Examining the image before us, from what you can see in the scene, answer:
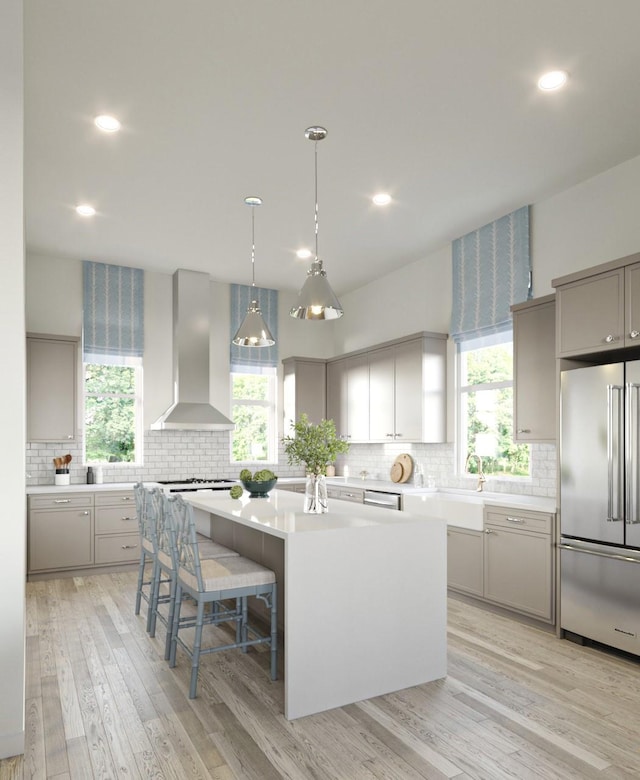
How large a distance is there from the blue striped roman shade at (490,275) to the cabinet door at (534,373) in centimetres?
46

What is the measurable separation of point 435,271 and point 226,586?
4170 millimetres

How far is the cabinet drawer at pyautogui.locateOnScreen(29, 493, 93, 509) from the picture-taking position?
5.62m

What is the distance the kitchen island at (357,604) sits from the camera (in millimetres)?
2865

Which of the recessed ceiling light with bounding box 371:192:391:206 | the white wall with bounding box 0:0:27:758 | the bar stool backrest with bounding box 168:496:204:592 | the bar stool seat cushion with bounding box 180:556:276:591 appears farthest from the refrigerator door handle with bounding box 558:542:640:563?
the white wall with bounding box 0:0:27:758

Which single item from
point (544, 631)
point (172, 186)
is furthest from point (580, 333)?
point (172, 186)

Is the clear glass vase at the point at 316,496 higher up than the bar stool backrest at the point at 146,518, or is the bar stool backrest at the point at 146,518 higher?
the clear glass vase at the point at 316,496

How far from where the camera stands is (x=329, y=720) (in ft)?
9.25

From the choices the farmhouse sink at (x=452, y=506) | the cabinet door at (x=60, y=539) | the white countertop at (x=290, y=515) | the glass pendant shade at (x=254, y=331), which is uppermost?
the glass pendant shade at (x=254, y=331)

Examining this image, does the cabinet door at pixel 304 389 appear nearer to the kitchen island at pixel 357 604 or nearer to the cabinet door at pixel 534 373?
the cabinet door at pixel 534 373

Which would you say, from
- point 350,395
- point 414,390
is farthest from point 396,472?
point 350,395

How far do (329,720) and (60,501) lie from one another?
3916 millimetres

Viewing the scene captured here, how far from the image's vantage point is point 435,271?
6219 mm

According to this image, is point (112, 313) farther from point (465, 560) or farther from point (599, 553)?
point (599, 553)

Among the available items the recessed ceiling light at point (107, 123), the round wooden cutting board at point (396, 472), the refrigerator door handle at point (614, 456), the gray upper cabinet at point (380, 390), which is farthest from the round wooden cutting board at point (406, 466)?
the recessed ceiling light at point (107, 123)
